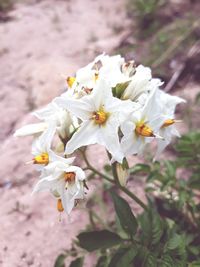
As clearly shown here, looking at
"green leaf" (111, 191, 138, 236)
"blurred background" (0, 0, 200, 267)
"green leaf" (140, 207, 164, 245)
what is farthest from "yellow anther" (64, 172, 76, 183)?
"blurred background" (0, 0, 200, 267)

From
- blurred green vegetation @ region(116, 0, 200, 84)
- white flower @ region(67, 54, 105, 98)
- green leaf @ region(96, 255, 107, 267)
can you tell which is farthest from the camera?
blurred green vegetation @ region(116, 0, 200, 84)

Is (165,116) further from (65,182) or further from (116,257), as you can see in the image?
(116,257)

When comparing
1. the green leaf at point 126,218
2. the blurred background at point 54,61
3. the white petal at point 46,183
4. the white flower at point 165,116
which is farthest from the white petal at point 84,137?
the blurred background at point 54,61

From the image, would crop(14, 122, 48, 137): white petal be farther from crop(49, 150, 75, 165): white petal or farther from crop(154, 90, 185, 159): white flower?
crop(154, 90, 185, 159): white flower

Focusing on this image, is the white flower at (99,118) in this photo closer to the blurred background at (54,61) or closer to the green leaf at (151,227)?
the green leaf at (151,227)

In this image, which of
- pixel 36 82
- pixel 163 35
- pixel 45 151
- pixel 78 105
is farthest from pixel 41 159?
pixel 163 35
